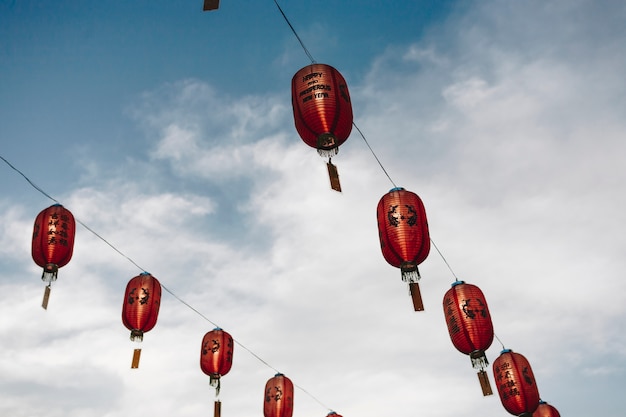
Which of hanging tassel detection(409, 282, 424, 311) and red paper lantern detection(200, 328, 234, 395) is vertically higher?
red paper lantern detection(200, 328, 234, 395)

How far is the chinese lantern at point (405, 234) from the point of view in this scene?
799 centimetres

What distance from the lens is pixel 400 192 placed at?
8773mm

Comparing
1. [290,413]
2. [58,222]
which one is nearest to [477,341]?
[290,413]

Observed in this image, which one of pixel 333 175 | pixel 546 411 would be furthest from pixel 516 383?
pixel 333 175

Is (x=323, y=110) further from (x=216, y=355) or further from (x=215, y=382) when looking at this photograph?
(x=215, y=382)

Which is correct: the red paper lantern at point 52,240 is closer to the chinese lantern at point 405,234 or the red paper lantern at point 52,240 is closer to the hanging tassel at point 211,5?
the chinese lantern at point 405,234

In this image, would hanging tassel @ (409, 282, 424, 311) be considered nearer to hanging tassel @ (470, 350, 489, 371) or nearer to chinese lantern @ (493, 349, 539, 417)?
hanging tassel @ (470, 350, 489, 371)

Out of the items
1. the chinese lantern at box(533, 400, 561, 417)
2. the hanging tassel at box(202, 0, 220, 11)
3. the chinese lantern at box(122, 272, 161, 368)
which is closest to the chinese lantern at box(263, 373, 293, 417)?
the chinese lantern at box(122, 272, 161, 368)

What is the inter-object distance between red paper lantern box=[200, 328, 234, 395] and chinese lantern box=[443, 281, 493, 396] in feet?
19.7

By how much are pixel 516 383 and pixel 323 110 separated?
9.01 metres

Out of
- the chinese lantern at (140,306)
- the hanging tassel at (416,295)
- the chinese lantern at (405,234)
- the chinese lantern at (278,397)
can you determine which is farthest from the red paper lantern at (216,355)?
the hanging tassel at (416,295)

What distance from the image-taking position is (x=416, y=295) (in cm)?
799

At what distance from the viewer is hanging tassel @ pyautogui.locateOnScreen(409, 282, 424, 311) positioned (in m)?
7.96

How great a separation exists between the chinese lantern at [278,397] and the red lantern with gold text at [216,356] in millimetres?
1662
